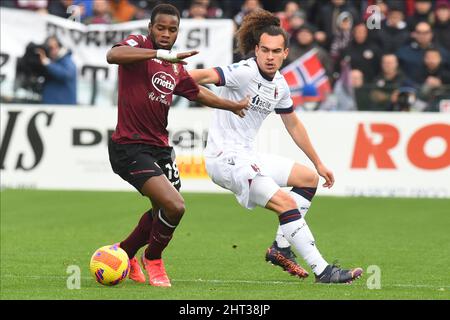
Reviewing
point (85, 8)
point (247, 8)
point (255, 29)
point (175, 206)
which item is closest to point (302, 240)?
point (175, 206)

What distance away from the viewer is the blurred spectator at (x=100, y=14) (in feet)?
71.0

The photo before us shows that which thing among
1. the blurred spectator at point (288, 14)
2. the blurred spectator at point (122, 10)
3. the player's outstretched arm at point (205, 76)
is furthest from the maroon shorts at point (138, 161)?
the blurred spectator at point (122, 10)

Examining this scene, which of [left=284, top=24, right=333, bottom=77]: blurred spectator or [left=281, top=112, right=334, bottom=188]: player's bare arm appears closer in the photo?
[left=281, top=112, right=334, bottom=188]: player's bare arm

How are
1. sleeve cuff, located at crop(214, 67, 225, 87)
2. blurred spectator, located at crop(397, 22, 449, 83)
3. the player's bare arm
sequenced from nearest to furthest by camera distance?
1. sleeve cuff, located at crop(214, 67, 225, 87)
2. the player's bare arm
3. blurred spectator, located at crop(397, 22, 449, 83)

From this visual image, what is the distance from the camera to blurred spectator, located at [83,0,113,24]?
21.6m

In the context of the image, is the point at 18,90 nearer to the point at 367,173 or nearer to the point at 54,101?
the point at 54,101

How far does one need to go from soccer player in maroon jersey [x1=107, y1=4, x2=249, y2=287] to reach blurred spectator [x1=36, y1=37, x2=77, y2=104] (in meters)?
10.2

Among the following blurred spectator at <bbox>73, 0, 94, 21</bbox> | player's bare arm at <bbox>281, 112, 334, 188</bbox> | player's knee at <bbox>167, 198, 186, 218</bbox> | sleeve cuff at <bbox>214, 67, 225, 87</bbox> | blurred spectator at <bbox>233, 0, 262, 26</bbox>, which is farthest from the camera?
blurred spectator at <bbox>73, 0, 94, 21</bbox>

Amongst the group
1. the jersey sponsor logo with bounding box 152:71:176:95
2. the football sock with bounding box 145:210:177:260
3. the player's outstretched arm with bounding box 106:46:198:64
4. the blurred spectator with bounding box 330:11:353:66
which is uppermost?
the player's outstretched arm with bounding box 106:46:198:64

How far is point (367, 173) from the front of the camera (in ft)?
64.8

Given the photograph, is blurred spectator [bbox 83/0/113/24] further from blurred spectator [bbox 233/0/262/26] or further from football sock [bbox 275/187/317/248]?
football sock [bbox 275/187/317/248]

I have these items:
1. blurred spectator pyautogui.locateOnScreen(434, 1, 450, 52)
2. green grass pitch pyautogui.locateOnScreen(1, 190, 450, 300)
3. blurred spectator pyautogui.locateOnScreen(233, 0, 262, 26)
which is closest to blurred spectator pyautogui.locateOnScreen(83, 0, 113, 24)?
blurred spectator pyautogui.locateOnScreen(233, 0, 262, 26)

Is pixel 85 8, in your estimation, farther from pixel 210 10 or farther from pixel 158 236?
pixel 158 236

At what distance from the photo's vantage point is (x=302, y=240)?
34.3 feet
